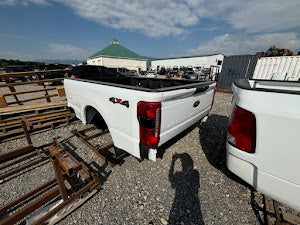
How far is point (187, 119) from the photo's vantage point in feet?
7.22

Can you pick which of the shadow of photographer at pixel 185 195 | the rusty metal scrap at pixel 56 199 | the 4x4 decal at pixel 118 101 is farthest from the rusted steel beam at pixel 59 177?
the shadow of photographer at pixel 185 195

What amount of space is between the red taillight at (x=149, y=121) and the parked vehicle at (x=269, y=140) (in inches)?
33.0

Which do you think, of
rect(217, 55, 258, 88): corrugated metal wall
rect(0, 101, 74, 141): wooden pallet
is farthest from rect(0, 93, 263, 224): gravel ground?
rect(217, 55, 258, 88): corrugated metal wall

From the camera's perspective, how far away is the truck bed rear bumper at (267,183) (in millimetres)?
1146

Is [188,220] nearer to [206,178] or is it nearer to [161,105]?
[206,178]

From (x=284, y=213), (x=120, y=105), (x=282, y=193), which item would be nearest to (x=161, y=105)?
(x=120, y=105)

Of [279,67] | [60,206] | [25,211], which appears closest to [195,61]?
[279,67]

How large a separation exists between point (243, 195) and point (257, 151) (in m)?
1.14

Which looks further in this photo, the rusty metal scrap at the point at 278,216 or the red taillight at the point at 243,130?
the rusty metal scrap at the point at 278,216

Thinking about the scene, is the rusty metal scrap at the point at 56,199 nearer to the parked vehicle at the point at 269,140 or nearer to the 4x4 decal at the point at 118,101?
the 4x4 decal at the point at 118,101

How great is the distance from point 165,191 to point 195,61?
131 feet

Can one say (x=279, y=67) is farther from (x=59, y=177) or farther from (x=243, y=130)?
(x=59, y=177)

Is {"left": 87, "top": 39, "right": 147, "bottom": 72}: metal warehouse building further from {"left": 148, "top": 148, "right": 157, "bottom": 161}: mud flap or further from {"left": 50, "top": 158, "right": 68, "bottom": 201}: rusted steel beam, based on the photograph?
{"left": 148, "top": 148, "right": 157, "bottom": 161}: mud flap

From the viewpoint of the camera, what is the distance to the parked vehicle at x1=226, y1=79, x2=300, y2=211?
3.43ft
